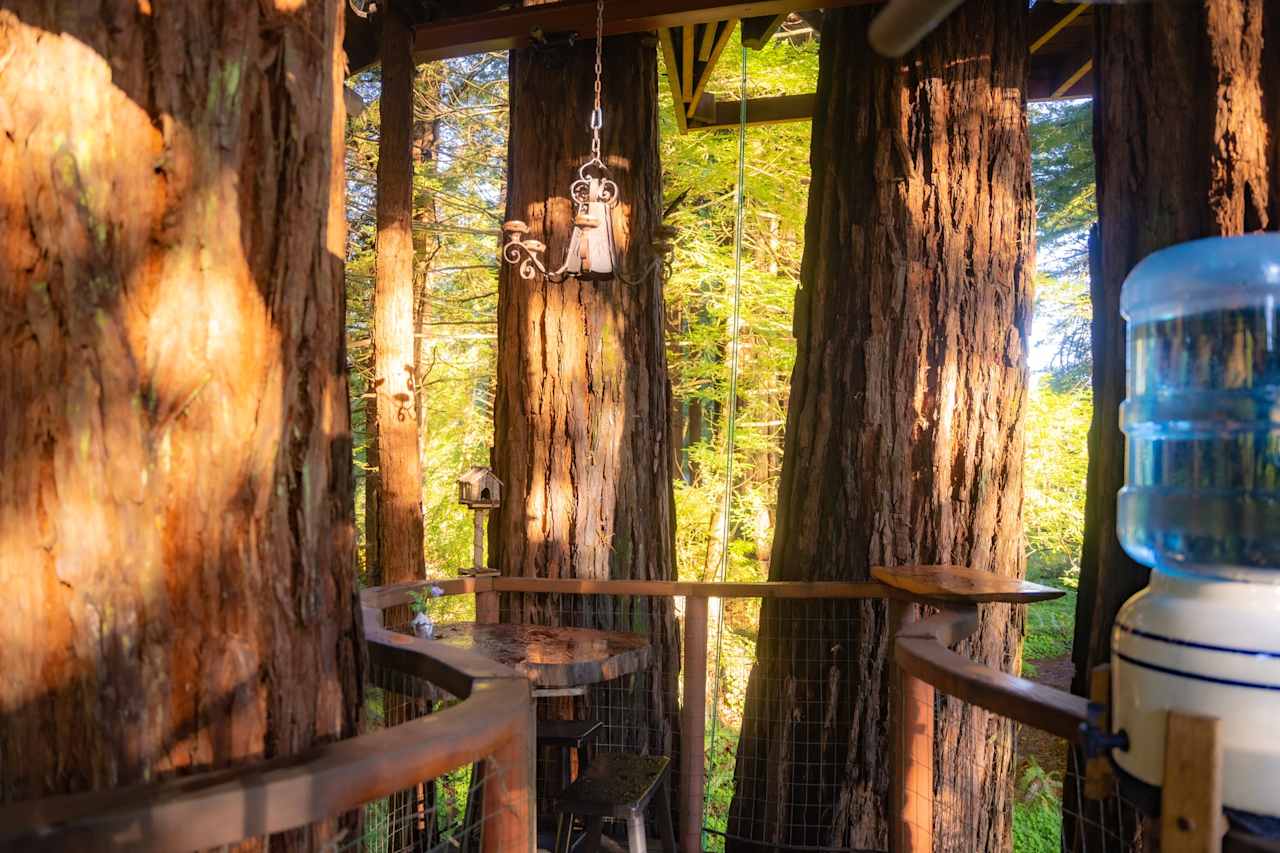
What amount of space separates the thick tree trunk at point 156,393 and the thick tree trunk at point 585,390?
110 inches

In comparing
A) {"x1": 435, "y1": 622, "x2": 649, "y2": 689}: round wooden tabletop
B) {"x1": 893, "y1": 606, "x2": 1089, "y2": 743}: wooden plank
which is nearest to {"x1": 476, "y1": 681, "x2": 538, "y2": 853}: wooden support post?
{"x1": 893, "y1": 606, "x2": 1089, "y2": 743}: wooden plank

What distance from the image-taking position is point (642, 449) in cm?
446

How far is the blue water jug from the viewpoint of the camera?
1.38m

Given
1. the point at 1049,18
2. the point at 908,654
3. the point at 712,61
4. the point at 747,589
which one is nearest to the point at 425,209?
the point at 712,61

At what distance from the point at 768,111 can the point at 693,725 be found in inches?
159

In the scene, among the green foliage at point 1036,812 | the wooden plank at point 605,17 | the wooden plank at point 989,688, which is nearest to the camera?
the wooden plank at point 989,688

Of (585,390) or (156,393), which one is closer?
(156,393)

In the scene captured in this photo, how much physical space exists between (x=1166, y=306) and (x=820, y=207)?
2.64 meters

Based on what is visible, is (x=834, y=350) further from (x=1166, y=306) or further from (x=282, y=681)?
(x=282, y=681)

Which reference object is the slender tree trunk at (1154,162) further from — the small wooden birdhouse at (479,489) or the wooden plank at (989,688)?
the small wooden birdhouse at (479,489)

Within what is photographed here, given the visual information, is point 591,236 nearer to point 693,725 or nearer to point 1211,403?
point 693,725

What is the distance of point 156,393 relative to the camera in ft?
3.93

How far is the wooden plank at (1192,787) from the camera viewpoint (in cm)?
110

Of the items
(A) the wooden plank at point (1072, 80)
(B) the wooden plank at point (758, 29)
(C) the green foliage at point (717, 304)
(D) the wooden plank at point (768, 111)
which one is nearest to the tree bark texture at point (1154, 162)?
(B) the wooden plank at point (758, 29)
